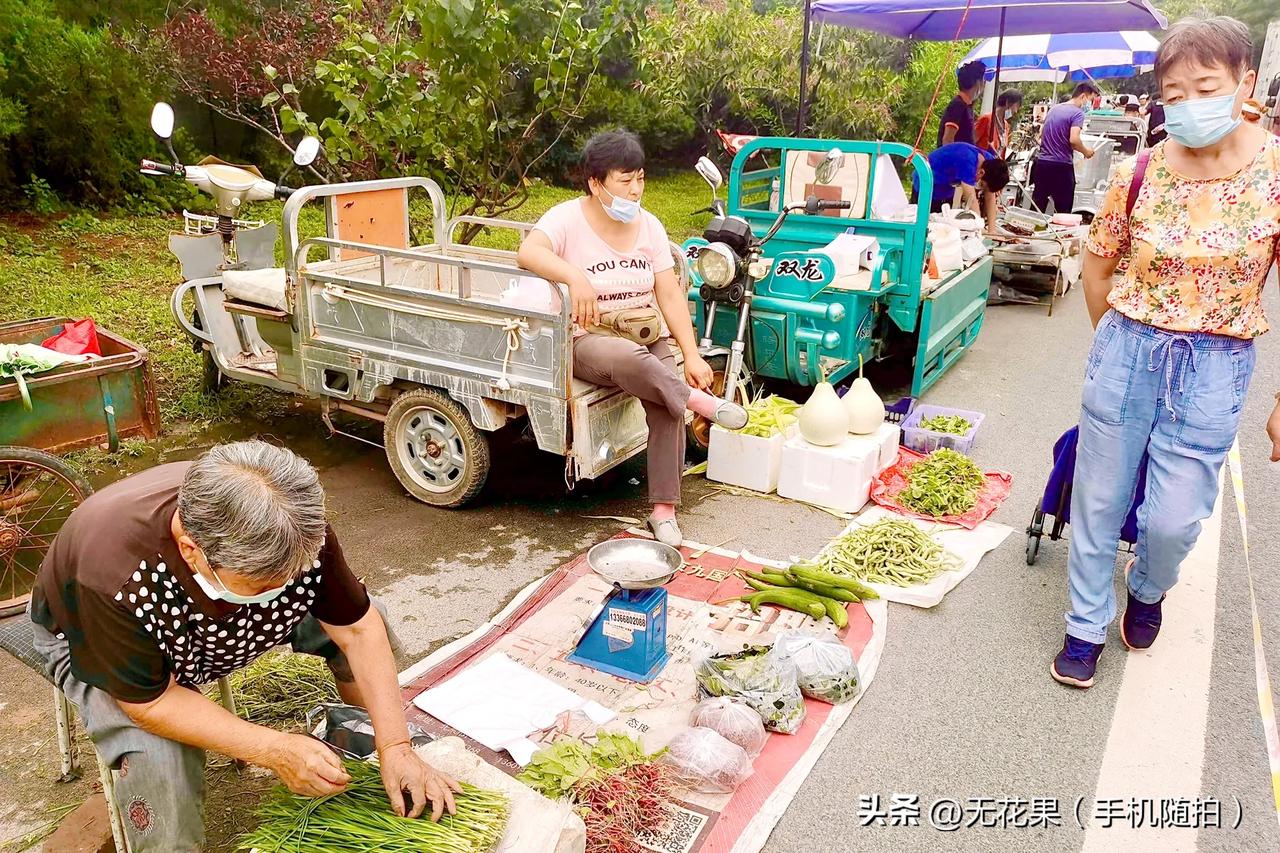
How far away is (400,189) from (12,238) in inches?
250

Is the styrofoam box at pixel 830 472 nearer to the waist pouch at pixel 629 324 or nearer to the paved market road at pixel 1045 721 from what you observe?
the paved market road at pixel 1045 721

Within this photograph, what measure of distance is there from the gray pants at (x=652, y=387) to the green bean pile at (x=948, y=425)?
1.85 meters

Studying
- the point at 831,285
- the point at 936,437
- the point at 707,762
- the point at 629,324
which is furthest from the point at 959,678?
the point at 831,285

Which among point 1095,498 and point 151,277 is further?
point 151,277

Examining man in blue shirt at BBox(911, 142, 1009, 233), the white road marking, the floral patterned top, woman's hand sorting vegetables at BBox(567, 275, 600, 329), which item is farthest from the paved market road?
man in blue shirt at BBox(911, 142, 1009, 233)

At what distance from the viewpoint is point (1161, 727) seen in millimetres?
3160

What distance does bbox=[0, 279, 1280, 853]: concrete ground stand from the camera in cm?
275

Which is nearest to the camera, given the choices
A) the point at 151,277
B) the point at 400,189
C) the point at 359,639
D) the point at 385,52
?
the point at 359,639

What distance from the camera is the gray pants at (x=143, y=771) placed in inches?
86.2

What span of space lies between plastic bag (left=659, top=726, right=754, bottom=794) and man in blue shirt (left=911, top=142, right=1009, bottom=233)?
21.0 feet

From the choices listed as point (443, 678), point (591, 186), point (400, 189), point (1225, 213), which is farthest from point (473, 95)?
point (1225, 213)

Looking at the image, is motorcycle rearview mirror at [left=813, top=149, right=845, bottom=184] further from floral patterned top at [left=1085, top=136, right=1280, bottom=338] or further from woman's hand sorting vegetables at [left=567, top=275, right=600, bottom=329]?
floral patterned top at [left=1085, top=136, right=1280, bottom=338]

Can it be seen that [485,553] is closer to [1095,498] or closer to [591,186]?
[591,186]

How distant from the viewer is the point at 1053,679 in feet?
11.2
